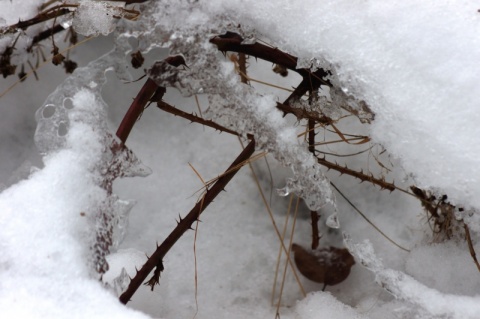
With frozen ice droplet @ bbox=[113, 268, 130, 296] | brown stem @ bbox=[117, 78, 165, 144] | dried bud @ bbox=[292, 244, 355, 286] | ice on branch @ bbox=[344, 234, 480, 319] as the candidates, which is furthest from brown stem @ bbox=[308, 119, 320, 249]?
frozen ice droplet @ bbox=[113, 268, 130, 296]

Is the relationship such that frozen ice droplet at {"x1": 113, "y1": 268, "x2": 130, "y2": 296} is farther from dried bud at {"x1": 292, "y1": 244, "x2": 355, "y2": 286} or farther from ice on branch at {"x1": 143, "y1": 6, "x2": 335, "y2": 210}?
dried bud at {"x1": 292, "y1": 244, "x2": 355, "y2": 286}

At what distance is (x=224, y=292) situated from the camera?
50.8 inches

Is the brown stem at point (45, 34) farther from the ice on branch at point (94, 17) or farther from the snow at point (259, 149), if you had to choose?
the ice on branch at point (94, 17)

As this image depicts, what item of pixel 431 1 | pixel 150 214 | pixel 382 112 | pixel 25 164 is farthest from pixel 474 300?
pixel 25 164

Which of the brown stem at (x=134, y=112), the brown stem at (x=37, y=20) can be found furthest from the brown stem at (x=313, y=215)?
the brown stem at (x=37, y=20)

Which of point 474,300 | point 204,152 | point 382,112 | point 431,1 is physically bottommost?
point 204,152

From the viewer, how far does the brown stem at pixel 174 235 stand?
983 millimetres

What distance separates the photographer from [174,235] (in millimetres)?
1008

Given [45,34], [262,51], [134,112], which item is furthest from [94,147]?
[45,34]

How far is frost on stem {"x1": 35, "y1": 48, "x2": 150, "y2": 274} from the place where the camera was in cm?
91

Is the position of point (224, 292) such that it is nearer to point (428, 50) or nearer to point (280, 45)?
point (280, 45)

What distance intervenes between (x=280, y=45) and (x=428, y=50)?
0.26 metres

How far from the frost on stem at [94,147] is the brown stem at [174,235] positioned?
8 centimetres

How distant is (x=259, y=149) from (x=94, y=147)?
0.31 meters
